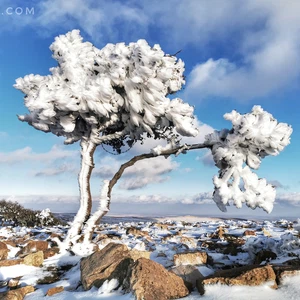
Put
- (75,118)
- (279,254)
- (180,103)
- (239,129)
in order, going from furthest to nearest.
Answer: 1. (75,118)
2. (180,103)
3. (239,129)
4. (279,254)

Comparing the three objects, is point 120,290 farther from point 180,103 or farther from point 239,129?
point 180,103

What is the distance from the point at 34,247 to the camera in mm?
9031

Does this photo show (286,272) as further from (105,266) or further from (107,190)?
(107,190)

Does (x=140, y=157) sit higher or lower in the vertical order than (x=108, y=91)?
lower

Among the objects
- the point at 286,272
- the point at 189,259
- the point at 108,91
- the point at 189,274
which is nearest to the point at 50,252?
the point at 189,259

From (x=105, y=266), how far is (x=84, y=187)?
15.1 feet

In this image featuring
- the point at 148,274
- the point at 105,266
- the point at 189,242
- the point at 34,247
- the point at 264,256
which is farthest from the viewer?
the point at 189,242

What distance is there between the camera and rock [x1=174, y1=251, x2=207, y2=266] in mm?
6203

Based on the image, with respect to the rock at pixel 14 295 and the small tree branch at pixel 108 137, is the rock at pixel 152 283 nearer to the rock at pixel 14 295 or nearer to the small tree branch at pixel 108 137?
the rock at pixel 14 295

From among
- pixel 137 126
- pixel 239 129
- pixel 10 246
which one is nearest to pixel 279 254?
pixel 239 129

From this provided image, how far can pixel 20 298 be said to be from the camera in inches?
193

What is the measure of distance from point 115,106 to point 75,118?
53.9 inches

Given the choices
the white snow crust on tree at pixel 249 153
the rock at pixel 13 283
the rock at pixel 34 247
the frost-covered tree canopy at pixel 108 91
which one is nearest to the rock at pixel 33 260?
the rock at pixel 13 283

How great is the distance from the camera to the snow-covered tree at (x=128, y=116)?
8.02 metres
